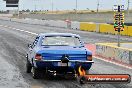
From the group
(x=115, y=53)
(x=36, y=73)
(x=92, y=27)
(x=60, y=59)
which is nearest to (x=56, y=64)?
(x=60, y=59)

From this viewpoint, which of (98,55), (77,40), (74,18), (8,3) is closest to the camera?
(77,40)

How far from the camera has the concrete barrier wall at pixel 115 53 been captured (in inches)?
701

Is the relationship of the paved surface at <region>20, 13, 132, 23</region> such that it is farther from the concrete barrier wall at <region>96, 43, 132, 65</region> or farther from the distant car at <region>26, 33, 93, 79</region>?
the distant car at <region>26, 33, 93, 79</region>

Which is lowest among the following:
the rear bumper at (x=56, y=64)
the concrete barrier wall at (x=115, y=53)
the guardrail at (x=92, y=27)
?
the guardrail at (x=92, y=27)

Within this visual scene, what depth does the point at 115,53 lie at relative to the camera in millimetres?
19375

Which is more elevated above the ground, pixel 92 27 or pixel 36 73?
pixel 36 73

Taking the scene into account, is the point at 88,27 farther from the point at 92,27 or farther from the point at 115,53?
the point at 115,53

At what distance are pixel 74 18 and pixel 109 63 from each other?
244 feet

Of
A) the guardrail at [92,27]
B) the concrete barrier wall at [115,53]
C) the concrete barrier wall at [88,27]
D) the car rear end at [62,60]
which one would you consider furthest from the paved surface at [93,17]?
the car rear end at [62,60]

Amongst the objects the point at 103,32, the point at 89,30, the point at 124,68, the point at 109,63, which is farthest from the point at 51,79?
the point at 89,30

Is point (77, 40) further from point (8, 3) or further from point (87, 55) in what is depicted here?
point (8, 3)

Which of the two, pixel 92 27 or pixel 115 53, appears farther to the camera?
pixel 92 27

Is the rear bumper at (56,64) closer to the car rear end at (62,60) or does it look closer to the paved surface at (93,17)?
the car rear end at (62,60)

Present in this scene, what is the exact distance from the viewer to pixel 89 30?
55625 mm
